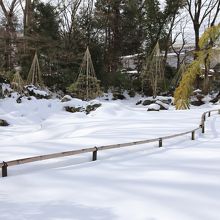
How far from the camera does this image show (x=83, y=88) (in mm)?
22266

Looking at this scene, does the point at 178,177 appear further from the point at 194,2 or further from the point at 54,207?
the point at 194,2

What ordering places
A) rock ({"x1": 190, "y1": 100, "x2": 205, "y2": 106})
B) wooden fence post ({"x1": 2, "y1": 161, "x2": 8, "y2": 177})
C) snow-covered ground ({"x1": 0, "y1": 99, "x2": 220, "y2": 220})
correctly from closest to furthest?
1. snow-covered ground ({"x1": 0, "y1": 99, "x2": 220, "y2": 220})
2. wooden fence post ({"x1": 2, "y1": 161, "x2": 8, "y2": 177})
3. rock ({"x1": 190, "y1": 100, "x2": 205, "y2": 106})

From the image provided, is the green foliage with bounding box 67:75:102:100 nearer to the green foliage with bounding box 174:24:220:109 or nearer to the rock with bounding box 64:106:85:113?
the rock with bounding box 64:106:85:113

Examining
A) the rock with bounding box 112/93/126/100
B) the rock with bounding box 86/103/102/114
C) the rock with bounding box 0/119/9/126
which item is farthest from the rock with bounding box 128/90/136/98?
the rock with bounding box 0/119/9/126

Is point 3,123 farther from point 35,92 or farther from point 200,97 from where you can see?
point 200,97

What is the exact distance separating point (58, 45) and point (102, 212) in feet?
74.2

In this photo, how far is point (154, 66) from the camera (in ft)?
84.7

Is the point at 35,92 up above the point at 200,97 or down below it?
above

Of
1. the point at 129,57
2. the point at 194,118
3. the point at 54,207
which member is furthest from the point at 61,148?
the point at 129,57

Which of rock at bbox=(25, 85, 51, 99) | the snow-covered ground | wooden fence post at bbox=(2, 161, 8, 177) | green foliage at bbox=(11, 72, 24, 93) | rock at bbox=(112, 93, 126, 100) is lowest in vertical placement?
the snow-covered ground

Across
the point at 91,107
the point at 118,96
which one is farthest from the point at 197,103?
the point at 91,107

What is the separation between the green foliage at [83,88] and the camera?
21906mm

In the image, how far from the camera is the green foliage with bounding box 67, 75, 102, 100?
21.9 metres

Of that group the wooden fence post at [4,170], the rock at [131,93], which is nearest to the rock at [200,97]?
the rock at [131,93]
